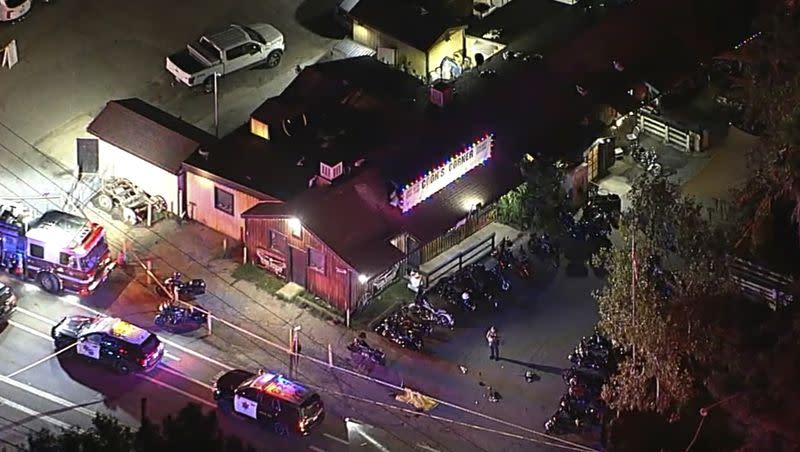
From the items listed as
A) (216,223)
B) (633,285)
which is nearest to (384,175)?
(216,223)

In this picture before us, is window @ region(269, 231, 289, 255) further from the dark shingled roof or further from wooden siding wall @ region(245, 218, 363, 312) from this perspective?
the dark shingled roof

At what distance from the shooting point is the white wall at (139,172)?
2704 inches

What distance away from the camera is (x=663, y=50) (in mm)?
75625

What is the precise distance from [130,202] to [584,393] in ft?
75.7

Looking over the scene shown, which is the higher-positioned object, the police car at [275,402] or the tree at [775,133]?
the tree at [775,133]

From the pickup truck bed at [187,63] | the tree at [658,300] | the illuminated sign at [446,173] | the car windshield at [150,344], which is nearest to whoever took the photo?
the tree at [658,300]

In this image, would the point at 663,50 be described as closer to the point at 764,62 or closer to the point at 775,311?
the point at 764,62

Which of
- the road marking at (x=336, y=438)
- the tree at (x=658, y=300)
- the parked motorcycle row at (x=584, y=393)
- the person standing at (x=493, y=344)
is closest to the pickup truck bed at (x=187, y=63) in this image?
the person standing at (x=493, y=344)

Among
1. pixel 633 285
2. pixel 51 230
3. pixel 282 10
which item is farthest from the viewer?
pixel 282 10

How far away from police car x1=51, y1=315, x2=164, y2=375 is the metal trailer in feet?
30.7

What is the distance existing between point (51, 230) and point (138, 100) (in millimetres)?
11438

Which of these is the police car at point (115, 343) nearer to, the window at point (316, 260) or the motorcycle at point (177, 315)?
the motorcycle at point (177, 315)

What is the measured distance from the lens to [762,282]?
5784 centimetres

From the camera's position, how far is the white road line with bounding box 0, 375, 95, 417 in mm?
56812
